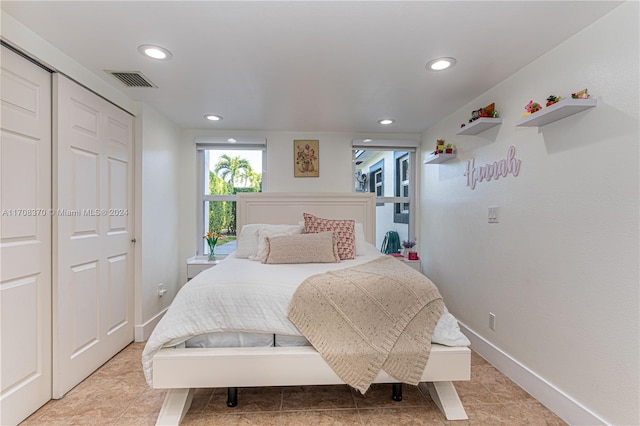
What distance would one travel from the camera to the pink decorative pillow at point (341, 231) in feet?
9.16

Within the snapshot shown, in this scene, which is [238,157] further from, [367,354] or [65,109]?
[367,354]

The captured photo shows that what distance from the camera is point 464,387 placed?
2.10 metres

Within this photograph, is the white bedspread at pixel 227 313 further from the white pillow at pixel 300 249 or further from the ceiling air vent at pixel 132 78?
the ceiling air vent at pixel 132 78

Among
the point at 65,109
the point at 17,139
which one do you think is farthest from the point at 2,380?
the point at 65,109

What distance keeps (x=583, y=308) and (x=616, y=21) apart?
4.76 feet

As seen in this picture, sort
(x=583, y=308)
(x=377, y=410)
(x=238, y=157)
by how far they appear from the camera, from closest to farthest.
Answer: (x=583, y=308), (x=377, y=410), (x=238, y=157)

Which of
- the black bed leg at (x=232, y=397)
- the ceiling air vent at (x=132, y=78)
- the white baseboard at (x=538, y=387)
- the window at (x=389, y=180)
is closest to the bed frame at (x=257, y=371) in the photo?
the black bed leg at (x=232, y=397)

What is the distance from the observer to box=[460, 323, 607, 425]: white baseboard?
1.67 meters

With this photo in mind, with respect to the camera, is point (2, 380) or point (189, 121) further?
point (189, 121)

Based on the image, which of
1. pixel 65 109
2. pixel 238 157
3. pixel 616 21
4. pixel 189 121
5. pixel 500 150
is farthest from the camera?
pixel 238 157

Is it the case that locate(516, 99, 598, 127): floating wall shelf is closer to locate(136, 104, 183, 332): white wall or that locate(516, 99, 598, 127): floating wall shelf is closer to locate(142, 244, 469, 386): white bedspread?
locate(142, 244, 469, 386): white bedspread

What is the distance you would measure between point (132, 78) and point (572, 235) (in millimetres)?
3046

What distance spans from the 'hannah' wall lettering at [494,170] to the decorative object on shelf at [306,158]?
1.70 metres

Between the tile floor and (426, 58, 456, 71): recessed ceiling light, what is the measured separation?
2.13 metres
